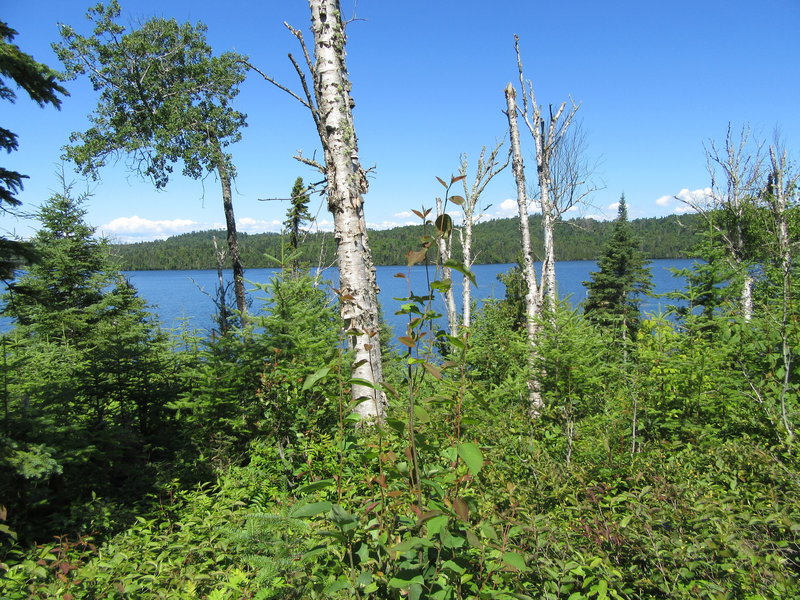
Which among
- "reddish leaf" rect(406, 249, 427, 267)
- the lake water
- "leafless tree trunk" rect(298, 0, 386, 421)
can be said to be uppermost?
"leafless tree trunk" rect(298, 0, 386, 421)

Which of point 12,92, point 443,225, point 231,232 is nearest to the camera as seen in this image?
point 443,225

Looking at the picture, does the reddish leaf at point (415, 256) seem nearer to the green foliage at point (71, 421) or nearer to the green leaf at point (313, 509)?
the green leaf at point (313, 509)

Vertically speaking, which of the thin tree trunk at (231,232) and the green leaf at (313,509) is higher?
the thin tree trunk at (231,232)

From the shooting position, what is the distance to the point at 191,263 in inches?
3723

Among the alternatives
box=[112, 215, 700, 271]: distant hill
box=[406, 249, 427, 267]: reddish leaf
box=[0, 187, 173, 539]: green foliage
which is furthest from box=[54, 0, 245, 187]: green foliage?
box=[112, 215, 700, 271]: distant hill

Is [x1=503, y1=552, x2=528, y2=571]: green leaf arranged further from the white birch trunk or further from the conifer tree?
the conifer tree

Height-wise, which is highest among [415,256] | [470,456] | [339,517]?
[415,256]

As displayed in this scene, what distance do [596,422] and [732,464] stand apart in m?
1.30

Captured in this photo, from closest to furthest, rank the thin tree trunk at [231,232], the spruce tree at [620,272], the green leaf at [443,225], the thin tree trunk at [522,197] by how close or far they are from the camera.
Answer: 1. the green leaf at [443,225]
2. the thin tree trunk at [522,197]
3. the thin tree trunk at [231,232]
4. the spruce tree at [620,272]

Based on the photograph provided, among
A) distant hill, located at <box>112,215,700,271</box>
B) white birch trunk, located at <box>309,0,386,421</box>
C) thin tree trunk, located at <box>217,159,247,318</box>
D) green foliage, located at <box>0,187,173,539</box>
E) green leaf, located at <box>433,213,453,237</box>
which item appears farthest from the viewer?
distant hill, located at <box>112,215,700,271</box>

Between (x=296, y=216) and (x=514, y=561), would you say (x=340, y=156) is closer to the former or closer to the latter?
(x=514, y=561)

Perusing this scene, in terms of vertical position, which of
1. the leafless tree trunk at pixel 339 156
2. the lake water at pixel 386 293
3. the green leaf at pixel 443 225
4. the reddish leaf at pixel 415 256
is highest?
the leafless tree trunk at pixel 339 156

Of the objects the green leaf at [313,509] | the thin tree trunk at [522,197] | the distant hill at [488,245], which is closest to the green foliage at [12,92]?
the green leaf at [313,509]

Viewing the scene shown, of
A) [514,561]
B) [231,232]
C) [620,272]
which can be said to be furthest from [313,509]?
[620,272]
